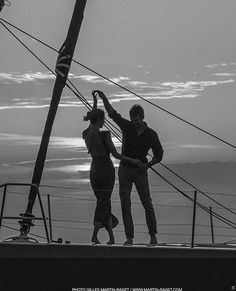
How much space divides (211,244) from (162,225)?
9.27 feet

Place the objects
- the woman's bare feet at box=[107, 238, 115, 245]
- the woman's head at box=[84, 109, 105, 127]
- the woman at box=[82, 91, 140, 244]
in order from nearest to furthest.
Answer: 1. the woman's head at box=[84, 109, 105, 127]
2. the woman at box=[82, 91, 140, 244]
3. the woman's bare feet at box=[107, 238, 115, 245]

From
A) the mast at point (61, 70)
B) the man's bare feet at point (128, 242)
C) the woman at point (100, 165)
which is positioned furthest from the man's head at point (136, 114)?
the mast at point (61, 70)

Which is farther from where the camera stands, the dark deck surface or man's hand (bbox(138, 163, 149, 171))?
man's hand (bbox(138, 163, 149, 171))

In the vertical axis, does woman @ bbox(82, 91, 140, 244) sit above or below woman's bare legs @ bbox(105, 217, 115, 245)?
above

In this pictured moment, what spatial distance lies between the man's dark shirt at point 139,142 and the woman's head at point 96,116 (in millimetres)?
264

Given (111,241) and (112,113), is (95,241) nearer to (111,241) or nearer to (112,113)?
(111,241)

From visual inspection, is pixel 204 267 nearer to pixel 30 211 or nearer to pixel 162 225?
pixel 162 225

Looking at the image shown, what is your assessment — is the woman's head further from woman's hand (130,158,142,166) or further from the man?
woman's hand (130,158,142,166)

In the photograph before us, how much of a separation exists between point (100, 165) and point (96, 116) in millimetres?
818

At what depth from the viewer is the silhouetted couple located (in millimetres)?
16688

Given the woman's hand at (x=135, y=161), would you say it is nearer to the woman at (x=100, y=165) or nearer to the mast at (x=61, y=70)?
the woman at (x=100, y=165)

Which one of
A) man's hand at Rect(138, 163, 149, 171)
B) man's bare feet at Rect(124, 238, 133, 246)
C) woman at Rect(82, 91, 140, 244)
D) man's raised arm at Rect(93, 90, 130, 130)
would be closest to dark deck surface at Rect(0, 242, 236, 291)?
man's bare feet at Rect(124, 238, 133, 246)

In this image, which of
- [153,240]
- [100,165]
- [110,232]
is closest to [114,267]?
[110,232]

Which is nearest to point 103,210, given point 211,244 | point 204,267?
point 204,267
